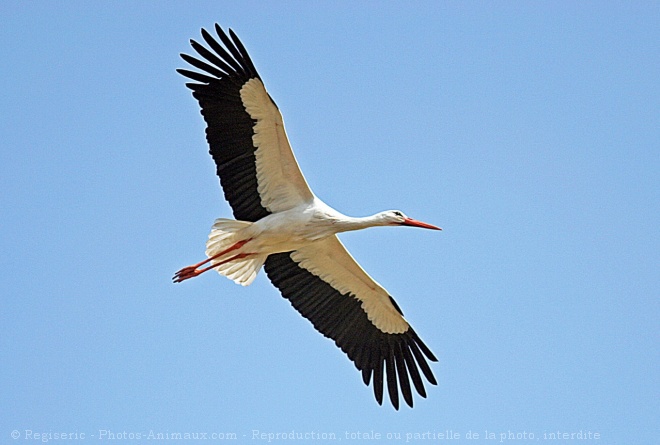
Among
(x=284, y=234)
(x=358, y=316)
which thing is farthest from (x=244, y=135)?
(x=358, y=316)

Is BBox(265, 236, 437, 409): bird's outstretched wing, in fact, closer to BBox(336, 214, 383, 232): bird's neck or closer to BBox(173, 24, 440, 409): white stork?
BBox(173, 24, 440, 409): white stork

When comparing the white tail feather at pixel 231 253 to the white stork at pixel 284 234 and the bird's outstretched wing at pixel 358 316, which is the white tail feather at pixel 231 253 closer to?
the white stork at pixel 284 234

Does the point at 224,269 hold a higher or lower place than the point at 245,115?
lower

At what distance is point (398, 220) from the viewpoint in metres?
12.9

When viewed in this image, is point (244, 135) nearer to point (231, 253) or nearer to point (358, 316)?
point (231, 253)

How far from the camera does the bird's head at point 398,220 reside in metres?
12.9

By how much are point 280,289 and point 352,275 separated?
2.90ft

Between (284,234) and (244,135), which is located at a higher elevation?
(244,135)

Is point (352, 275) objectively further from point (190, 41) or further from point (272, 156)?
point (190, 41)

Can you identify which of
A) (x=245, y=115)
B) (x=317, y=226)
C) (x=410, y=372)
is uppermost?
(x=245, y=115)

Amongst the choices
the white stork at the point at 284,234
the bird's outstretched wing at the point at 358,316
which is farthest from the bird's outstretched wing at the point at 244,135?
the bird's outstretched wing at the point at 358,316

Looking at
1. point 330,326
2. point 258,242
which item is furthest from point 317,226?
point 330,326

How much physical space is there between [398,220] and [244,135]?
6.56ft

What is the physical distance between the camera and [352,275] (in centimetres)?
1348
